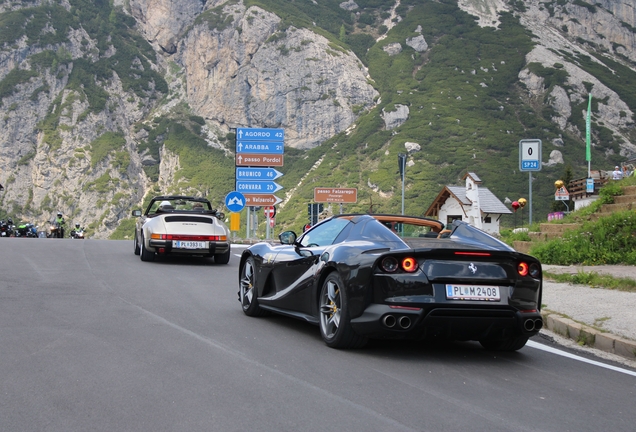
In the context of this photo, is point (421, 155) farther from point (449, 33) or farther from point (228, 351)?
point (228, 351)

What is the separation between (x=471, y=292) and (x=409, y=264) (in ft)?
1.79

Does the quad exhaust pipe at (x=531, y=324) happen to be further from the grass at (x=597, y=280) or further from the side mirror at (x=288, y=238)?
the grass at (x=597, y=280)

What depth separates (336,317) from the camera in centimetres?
628

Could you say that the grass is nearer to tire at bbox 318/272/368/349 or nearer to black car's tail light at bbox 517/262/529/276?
black car's tail light at bbox 517/262/529/276

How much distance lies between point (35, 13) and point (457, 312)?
158830mm

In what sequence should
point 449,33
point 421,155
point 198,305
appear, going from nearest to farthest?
point 198,305 → point 421,155 → point 449,33

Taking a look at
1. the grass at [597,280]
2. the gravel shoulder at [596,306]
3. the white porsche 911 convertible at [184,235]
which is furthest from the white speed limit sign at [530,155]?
the white porsche 911 convertible at [184,235]

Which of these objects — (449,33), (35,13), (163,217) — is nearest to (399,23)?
(449,33)

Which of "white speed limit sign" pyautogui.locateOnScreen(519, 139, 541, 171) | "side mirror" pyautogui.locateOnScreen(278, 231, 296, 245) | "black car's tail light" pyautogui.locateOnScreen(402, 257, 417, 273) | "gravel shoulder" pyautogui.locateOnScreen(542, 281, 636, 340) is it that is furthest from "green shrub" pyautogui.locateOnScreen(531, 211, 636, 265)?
"black car's tail light" pyautogui.locateOnScreen(402, 257, 417, 273)

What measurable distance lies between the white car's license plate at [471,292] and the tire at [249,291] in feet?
9.72

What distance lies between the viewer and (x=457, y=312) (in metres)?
5.70

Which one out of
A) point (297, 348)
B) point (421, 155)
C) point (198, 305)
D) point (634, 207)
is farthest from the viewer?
point (421, 155)

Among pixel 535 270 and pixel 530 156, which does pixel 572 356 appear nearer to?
pixel 535 270

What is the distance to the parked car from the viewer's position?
571 centimetres
